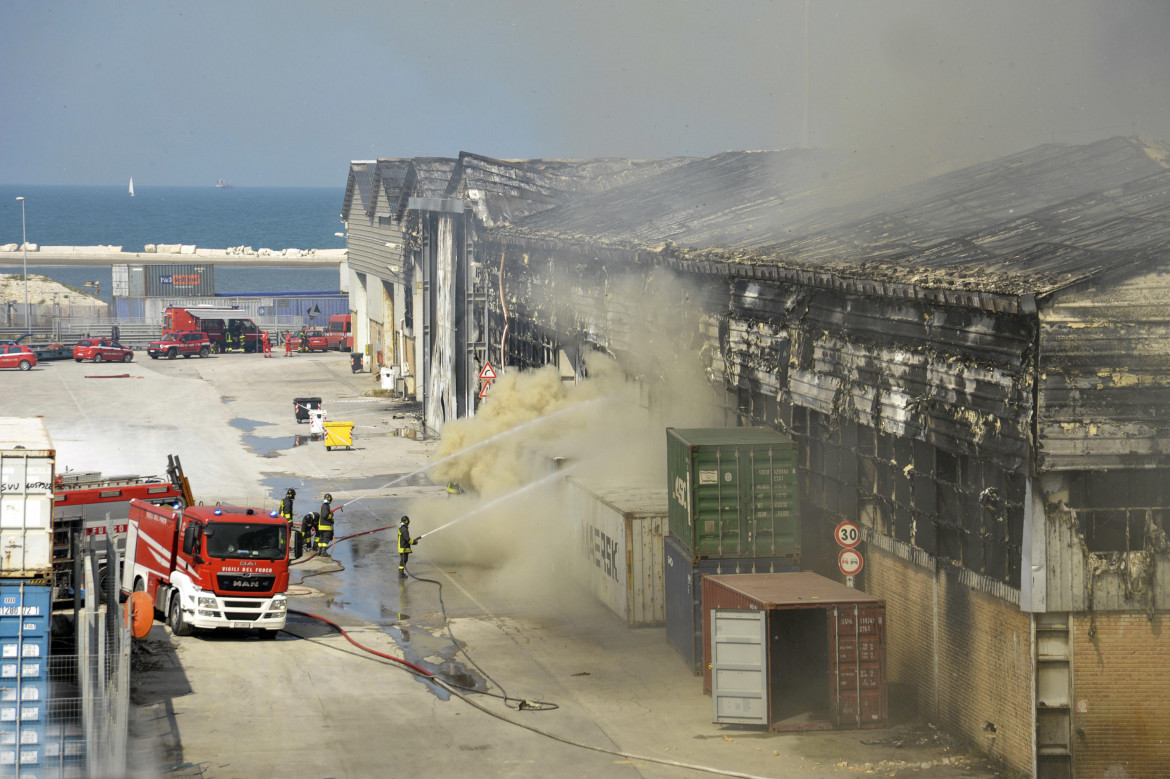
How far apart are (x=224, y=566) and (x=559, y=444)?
11.6 m

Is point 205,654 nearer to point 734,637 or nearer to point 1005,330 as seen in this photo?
point 734,637

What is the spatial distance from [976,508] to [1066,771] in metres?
3.81

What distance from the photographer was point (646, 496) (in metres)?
27.1

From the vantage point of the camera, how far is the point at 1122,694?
1758 cm

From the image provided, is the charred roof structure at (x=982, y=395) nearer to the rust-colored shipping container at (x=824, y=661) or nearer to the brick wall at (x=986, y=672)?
the brick wall at (x=986, y=672)

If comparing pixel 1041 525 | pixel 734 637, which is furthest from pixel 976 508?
pixel 734 637

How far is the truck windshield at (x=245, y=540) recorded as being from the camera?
24078 mm

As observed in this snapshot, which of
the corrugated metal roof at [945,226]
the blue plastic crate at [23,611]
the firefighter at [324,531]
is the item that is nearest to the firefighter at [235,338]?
the corrugated metal roof at [945,226]

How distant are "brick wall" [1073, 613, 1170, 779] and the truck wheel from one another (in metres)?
16.2

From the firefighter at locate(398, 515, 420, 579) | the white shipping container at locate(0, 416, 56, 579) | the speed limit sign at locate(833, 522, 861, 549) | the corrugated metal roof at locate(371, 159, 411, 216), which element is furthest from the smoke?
the corrugated metal roof at locate(371, 159, 411, 216)

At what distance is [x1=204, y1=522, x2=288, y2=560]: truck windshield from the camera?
24.1m

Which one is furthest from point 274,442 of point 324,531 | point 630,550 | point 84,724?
point 84,724

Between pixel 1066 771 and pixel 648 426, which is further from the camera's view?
pixel 648 426

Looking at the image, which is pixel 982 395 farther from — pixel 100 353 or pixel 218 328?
pixel 218 328
